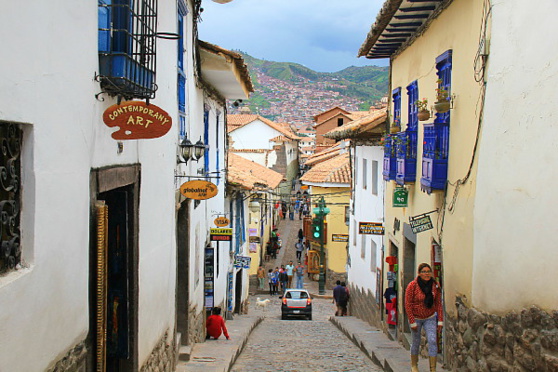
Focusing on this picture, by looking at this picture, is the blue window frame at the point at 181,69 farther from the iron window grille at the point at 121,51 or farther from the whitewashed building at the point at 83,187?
the iron window grille at the point at 121,51

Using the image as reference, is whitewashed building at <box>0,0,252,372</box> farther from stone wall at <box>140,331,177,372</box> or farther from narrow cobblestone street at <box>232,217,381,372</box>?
narrow cobblestone street at <box>232,217,381,372</box>

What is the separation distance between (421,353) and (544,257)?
5.39m

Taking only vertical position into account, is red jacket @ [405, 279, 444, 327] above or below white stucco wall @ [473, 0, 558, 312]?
below

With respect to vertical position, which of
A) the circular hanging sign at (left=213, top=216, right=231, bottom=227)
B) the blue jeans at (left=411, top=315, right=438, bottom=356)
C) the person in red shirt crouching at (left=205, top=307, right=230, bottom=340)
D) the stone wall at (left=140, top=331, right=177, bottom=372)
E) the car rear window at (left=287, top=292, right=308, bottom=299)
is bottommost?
the car rear window at (left=287, top=292, right=308, bottom=299)

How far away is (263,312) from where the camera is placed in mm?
28062

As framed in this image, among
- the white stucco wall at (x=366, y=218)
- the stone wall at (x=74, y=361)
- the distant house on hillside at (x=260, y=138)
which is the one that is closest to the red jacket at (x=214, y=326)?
the white stucco wall at (x=366, y=218)

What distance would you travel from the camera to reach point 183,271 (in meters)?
12.5

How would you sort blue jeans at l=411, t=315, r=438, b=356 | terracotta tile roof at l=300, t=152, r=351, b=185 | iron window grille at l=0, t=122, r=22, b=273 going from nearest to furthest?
1. iron window grille at l=0, t=122, r=22, b=273
2. blue jeans at l=411, t=315, r=438, b=356
3. terracotta tile roof at l=300, t=152, r=351, b=185

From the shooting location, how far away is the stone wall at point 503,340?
6.34 m

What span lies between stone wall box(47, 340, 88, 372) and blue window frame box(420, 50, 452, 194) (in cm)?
615

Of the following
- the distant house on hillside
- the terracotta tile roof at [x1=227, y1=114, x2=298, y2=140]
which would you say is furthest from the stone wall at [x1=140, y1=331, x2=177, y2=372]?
the terracotta tile roof at [x1=227, y1=114, x2=298, y2=140]

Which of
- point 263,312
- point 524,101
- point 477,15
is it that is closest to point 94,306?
point 524,101

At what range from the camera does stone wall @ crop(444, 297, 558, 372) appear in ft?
20.8

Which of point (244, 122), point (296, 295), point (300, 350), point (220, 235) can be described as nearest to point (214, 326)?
point (300, 350)
